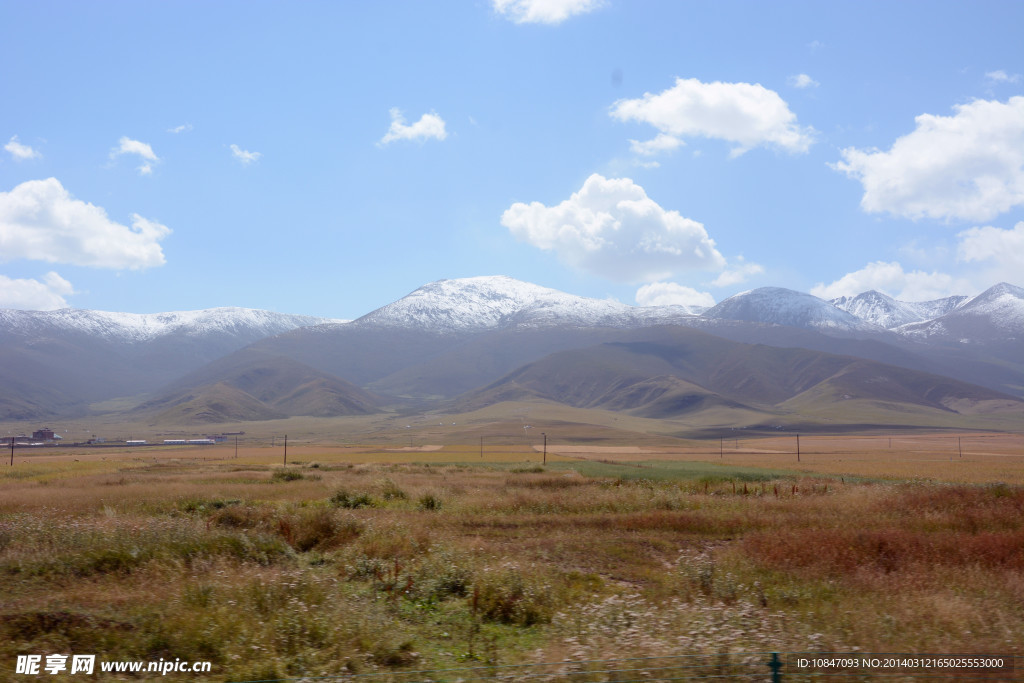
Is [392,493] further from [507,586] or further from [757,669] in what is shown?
[757,669]

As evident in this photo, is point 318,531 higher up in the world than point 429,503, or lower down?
higher up

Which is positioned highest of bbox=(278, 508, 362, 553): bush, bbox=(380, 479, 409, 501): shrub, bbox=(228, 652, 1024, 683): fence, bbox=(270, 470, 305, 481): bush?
bbox=(228, 652, 1024, 683): fence

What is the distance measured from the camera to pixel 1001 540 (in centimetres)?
1589

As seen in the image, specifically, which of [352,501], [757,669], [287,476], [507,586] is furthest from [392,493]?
[757,669]

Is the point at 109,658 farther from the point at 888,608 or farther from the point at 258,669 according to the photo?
the point at 888,608

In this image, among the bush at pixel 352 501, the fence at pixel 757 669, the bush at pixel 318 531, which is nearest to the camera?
the fence at pixel 757 669

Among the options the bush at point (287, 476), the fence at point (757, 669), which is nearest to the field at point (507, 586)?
the fence at point (757, 669)

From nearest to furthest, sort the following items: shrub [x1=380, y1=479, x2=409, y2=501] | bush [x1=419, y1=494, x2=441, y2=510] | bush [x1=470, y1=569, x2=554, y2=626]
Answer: bush [x1=470, y1=569, x2=554, y2=626]
bush [x1=419, y1=494, x2=441, y2=510]
shrub [x1=380, y1=479, x2=409, y2=501]

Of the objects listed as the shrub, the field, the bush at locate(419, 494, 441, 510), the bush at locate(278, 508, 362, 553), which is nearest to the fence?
the field

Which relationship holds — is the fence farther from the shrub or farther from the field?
the shrub

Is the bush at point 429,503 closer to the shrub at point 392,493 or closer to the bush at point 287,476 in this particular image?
the shrub at point 392,493

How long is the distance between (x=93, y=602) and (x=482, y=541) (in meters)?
9.68

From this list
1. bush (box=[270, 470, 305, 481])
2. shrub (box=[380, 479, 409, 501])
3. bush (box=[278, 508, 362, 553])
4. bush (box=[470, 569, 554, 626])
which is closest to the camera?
bush (box=[470, 569, 554, 626])

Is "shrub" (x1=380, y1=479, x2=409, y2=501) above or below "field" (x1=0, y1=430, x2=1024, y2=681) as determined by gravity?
below
